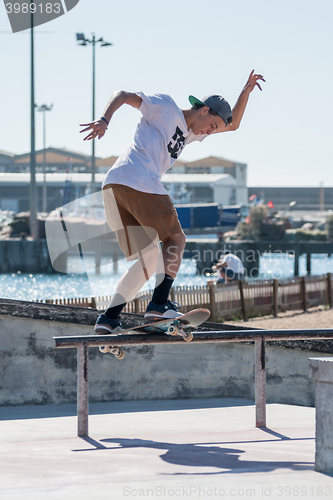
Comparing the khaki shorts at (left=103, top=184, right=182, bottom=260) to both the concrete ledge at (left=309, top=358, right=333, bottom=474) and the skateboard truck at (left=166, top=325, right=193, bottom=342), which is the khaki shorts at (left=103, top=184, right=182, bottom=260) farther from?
the concrete ledge at (left=309, top=358, right=333, bottom=474)

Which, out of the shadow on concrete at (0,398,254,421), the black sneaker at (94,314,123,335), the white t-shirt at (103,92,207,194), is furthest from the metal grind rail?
the shadow on concrete at (0,398,254,421)

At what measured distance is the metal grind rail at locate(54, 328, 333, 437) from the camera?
4258 millimetres

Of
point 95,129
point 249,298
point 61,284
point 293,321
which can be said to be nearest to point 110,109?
point 95,129

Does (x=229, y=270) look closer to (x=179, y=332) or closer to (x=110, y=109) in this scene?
(x=179, y=332)

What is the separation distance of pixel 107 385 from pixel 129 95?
3.68 m

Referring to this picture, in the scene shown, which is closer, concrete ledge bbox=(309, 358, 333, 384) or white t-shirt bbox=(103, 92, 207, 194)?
concrete ledge bbox=(309, 358, 333, 384)

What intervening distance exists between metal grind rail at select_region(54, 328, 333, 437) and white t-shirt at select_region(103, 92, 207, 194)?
1086 millimetres

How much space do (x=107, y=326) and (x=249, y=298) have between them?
A: 1581cm

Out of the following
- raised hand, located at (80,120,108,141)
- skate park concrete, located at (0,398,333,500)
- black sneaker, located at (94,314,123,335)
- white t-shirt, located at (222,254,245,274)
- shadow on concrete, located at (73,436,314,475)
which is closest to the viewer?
skate park concrete, located at (0,398,333,500)

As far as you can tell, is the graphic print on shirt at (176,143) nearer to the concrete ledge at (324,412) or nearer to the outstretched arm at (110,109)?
the outstretched arm at (110,109)

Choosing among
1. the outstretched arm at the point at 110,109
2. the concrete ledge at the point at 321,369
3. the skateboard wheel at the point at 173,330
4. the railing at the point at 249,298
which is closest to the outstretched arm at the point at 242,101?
the outstretched arm at the point at 110,109

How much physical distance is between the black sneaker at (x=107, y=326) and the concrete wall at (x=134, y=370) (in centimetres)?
222

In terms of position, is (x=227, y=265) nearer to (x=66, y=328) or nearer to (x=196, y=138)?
(x=66, y=328)

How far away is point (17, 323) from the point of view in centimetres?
658
